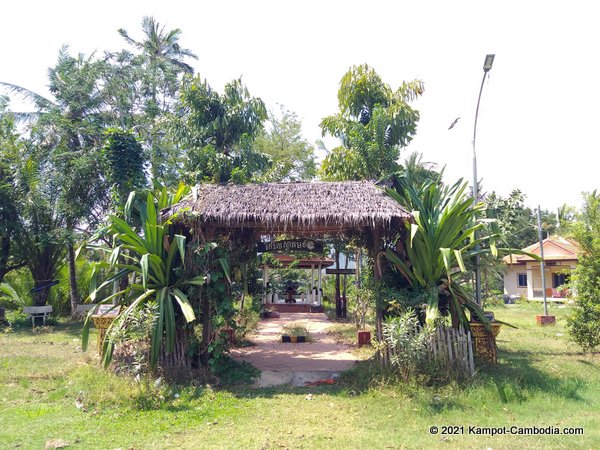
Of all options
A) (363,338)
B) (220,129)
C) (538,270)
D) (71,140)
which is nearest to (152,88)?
(71,140)

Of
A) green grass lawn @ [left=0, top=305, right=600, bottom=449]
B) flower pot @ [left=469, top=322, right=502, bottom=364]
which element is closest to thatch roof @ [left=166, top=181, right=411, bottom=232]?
flower pot @ [left=469, top=322, right=502, bottom=364]

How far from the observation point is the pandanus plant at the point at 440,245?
7906 mm

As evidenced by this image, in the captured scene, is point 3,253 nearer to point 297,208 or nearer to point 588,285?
point 297,208

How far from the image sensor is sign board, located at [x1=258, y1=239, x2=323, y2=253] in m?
10.4

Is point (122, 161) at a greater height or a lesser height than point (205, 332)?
greater

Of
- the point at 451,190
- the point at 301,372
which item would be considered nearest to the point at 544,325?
the point at 451,190

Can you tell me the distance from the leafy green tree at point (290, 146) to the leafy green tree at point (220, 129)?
5.93 metres

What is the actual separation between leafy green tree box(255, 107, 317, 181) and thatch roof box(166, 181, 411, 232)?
38.1 feet

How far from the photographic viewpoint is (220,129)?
48.1ft

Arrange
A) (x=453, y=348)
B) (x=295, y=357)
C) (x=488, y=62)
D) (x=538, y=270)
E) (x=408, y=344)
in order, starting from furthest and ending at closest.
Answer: (x=538, y=270) → (x=295, y=357) → (x=488, y=62) → (x=453, y=348) → (x=408, y=344)

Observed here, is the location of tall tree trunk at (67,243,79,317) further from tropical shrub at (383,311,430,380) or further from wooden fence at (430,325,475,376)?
wooden fence at (430,325,475,376)

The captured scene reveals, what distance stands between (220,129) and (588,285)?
34.9 feet

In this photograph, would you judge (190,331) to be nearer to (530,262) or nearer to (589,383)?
(589,383)

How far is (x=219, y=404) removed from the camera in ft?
22.8
